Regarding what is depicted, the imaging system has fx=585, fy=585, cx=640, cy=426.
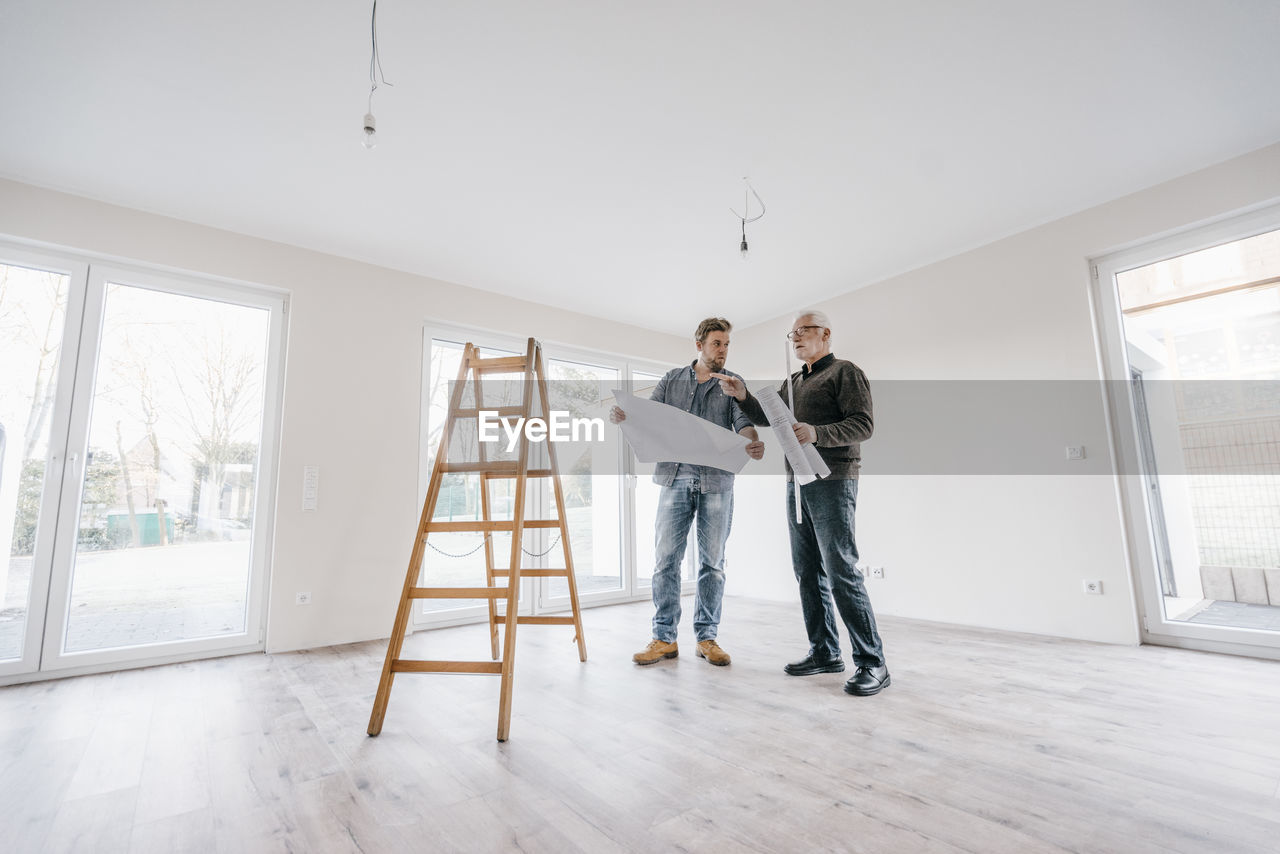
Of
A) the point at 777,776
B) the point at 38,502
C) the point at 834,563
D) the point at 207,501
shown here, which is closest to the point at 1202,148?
the point at 834,563

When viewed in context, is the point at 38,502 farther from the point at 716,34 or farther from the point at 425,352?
the point at 716,34

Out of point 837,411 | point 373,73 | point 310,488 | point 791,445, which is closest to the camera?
point 791,445

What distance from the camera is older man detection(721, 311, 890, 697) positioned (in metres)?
2.24

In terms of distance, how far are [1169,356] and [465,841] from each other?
13.0 feet

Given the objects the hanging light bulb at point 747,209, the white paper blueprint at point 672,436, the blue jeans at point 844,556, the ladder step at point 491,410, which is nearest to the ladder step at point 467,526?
the ladder step at point 491,410

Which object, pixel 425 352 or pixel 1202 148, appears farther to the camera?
pixel 425 352

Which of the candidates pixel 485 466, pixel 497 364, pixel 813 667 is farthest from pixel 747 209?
pixel 813 667

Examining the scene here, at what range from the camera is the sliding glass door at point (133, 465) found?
278 centimetres

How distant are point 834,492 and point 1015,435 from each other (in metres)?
2.00

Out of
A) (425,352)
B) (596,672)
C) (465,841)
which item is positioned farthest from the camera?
(425,352)

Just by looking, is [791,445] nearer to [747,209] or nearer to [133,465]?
[747,209]

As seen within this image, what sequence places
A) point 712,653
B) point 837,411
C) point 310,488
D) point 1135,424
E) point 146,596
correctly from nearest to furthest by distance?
point 837,411 < point 712,653 < point 146,596 < point 1135,424 < point 310,488

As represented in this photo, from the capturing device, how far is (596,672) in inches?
103

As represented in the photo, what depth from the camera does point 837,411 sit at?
7.70 ft
